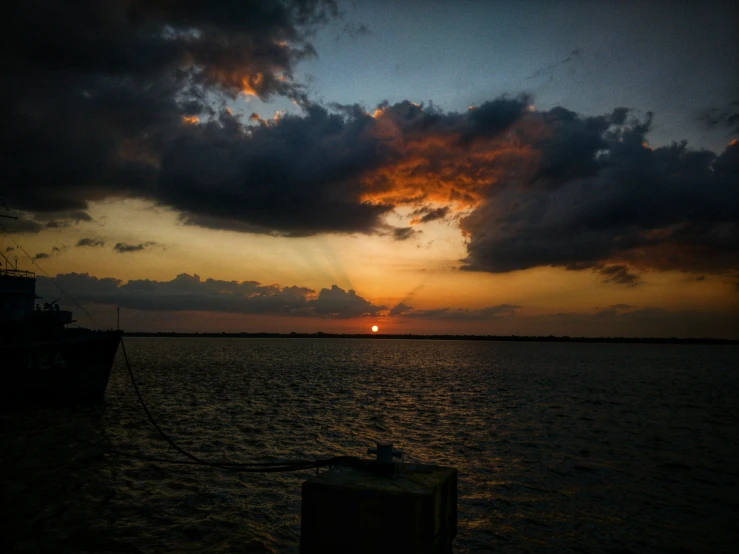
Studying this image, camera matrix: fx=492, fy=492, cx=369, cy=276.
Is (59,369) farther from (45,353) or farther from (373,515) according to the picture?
(373,515)

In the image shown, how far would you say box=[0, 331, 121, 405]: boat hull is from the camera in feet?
94.3

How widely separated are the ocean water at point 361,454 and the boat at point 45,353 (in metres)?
2.32

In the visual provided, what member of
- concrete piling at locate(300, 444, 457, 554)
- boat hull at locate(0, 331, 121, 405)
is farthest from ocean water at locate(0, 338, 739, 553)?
concrete piling at locate(300, 444, 457, 554)

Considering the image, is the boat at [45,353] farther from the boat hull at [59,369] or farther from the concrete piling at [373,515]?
the concrete piling at [373,515]

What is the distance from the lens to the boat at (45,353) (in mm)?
28938

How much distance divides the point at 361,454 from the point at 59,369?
22087 millimetres

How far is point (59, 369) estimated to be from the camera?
30.2m

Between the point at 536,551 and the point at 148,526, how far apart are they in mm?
8547

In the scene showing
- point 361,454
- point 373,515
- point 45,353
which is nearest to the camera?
point 373,515

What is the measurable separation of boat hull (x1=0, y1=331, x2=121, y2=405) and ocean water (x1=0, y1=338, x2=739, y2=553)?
6.88ft

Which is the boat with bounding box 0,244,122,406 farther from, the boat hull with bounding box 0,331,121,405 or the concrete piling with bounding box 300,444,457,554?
the concrete piling with bounding box 300,444,457,554

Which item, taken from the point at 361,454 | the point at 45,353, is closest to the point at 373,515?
the point at 361,454

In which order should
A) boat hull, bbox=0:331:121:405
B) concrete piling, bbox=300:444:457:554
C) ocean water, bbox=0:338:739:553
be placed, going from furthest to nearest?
1. boat hull, bbox=0:331:121:405
2. ocean water, bbox=0:338:739:553
3. concrete piling, bbox=300:444:457:554

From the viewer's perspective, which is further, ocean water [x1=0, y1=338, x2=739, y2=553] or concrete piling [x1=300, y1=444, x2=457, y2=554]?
ocean water [x1=0, y1=338, x2=739, y2=553]
